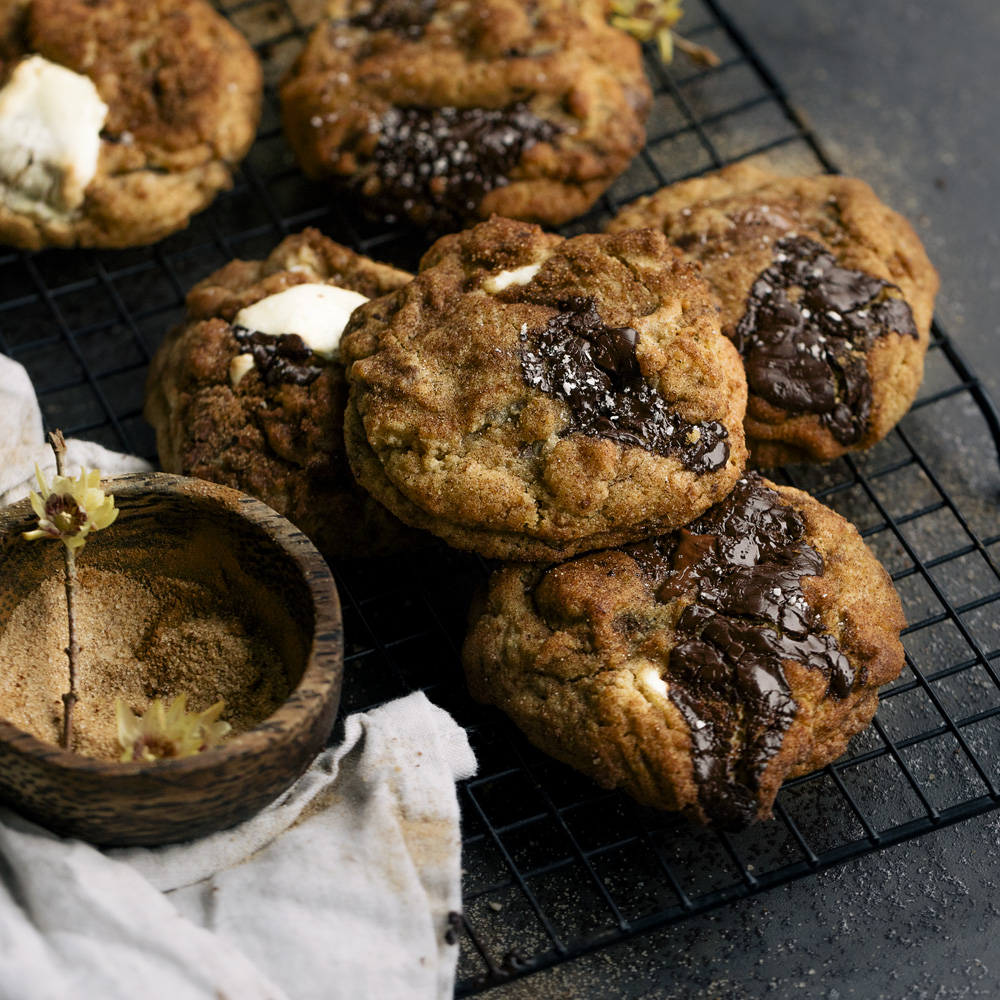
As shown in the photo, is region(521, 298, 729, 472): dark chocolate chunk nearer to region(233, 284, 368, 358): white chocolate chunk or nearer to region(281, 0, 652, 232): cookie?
region(233, 284, 368, 358): white chocolate chunk

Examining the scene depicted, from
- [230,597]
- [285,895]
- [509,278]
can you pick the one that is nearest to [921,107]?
[509,278]

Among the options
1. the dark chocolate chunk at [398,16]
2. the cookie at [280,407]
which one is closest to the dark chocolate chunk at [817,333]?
the cookie at [280,407]

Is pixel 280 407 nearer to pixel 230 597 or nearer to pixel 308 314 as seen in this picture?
pixel 308 314

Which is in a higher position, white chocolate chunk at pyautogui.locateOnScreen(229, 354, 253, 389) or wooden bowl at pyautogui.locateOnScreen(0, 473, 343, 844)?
white chocolate chunk at pyautogui.locateOnScreen(229, 354, 253, 389)

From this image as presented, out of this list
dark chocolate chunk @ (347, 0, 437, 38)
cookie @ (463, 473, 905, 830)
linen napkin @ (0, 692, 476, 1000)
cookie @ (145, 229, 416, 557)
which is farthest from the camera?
dark chocolate chunk @ (347, 0, 437, 38)

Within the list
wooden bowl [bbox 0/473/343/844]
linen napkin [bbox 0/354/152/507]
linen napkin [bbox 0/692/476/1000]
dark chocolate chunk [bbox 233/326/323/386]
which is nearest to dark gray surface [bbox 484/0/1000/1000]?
linen napkin [bbox 0/692/476/1000]

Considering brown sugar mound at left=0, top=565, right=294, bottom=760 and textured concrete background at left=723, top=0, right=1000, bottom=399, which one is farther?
textured concrete background at left=723, top=0, right=1000, bottom=399
